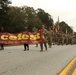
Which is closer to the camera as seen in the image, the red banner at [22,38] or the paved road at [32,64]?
the paved road at [32,64]

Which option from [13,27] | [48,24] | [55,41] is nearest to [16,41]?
[55,41]

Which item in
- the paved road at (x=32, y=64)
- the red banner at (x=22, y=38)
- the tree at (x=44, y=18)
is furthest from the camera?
the tree at (x=44, y=18)

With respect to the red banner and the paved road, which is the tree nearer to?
the red banner

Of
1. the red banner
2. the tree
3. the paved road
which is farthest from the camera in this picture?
the tree

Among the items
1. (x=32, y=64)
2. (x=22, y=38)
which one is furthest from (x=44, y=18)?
(x=32, y=64)

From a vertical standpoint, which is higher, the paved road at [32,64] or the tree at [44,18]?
the tree at [44,18]

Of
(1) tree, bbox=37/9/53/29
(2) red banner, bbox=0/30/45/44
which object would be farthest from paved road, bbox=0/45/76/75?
(1) tree, bbox=37/9/53/29

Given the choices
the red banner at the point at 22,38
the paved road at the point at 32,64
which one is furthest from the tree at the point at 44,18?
the paved road at the point at 32,64

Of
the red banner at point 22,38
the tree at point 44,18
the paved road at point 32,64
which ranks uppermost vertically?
the tree at point 44,18

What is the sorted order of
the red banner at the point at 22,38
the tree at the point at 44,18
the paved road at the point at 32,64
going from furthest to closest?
1. the tree at the point at 44,18
2. the red banner at the point at 22,38
3. the paved road at the point at 32,64

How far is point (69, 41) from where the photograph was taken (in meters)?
56.0

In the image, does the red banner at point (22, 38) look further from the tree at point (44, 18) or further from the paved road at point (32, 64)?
the tree at point (44, 18)

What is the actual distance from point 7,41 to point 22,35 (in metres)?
1.37

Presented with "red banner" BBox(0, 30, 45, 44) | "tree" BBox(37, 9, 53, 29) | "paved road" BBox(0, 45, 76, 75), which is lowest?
"paved road" BBox(0, 45, 76, 75)
